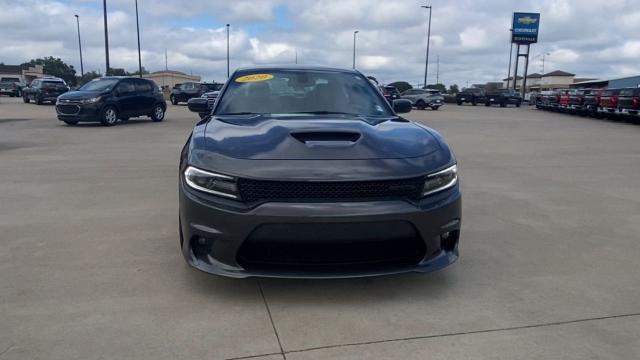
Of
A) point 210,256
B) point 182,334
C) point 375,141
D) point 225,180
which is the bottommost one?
point 182,334

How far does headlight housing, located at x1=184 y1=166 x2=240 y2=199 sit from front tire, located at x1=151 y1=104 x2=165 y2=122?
16306 millimetres

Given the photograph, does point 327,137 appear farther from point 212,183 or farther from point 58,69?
point 58,69

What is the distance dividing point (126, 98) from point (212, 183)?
15.2m

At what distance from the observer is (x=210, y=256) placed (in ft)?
10.3

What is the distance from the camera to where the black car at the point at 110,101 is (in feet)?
51.1

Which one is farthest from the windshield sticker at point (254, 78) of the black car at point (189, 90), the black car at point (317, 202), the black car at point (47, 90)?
the black car at point (189, 90)

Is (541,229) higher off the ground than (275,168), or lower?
lower

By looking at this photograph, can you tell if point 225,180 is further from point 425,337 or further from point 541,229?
point 541,229

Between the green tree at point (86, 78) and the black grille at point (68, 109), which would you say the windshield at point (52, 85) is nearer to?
the black grille at point (68, 109)

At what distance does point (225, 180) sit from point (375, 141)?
971 mm

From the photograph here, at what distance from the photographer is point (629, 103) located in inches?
850

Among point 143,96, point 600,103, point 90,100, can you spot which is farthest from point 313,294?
point 600,103

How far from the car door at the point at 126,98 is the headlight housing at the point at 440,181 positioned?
1522 cm

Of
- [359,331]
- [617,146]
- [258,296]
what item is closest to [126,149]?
[258,296]
